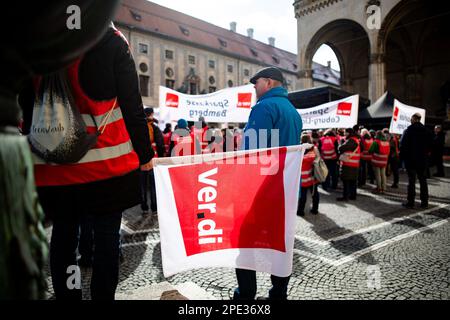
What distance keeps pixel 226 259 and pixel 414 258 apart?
8.61 ft

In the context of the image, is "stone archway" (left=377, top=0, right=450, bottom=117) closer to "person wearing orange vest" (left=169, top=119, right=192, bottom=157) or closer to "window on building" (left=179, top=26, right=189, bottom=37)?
"person wearing orange vest" (left=169, top=119, right=192, bottom=157)

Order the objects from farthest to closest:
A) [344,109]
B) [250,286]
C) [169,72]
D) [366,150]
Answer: [169,72] < [366,150] < [344,109] < [250,286]

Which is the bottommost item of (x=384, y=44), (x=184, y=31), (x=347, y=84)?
(x=347, y=84)

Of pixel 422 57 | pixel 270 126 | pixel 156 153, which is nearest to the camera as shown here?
pixel 270 126

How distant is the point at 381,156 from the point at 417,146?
2.05m

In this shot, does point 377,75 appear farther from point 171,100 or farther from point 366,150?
point 171,100

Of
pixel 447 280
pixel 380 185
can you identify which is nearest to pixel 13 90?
pixel 447 280

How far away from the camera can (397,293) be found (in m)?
2.63

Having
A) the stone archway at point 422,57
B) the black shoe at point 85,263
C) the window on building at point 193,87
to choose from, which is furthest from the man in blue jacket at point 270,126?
the window on building at point 193,87

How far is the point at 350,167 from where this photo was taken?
7.42m

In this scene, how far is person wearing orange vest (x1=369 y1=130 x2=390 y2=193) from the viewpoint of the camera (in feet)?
27.6

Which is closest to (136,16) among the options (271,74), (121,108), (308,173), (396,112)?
(396,112)

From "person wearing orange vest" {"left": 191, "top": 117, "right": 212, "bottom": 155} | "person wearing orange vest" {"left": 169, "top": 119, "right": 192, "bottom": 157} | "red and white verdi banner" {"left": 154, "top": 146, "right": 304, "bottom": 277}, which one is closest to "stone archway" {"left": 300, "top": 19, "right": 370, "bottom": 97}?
"person wearing orange vest" {"left": 191, "top": 117, "right": 212, "bottom": 155}

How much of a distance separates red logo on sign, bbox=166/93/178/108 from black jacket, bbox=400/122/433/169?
19.3ft
